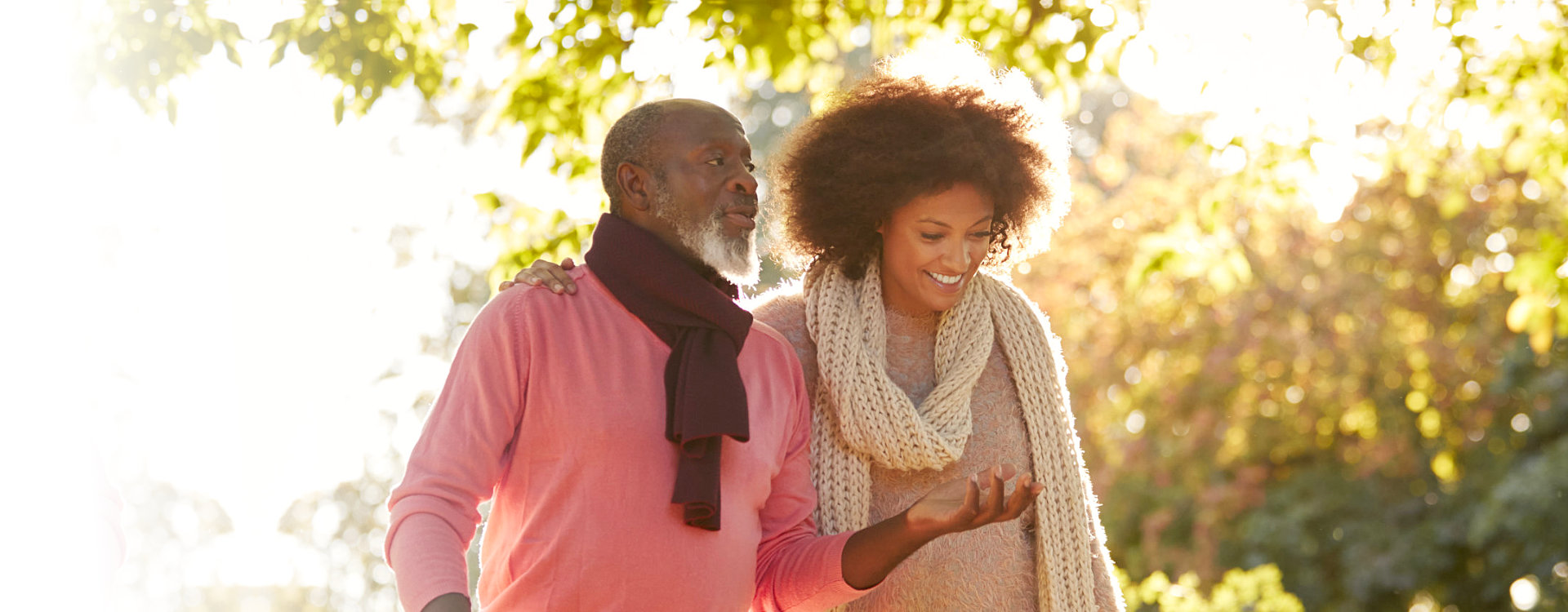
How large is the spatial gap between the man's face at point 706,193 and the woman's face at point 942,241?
16.8 inches

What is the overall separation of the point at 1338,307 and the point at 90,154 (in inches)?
351

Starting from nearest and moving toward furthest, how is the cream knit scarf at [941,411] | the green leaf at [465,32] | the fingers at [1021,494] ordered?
the fingers at [1021,494]
the cream knit scarf at [941,411]
the green leaf at [465,32]

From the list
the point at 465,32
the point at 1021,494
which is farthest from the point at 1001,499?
the point at 465,32

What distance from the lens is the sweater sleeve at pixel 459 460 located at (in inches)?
79.0

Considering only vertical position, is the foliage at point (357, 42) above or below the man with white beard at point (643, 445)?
above

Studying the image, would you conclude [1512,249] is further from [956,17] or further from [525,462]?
[525,462]

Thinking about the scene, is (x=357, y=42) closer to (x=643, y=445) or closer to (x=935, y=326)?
(x=935, y=326)

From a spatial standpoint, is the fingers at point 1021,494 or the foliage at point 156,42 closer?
the fingers at point 1021,494

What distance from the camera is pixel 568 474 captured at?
223cm

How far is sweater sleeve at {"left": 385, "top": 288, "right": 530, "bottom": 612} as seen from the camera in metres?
2.01

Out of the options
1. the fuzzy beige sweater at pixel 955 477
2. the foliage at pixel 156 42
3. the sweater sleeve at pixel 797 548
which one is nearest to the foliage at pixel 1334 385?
the foliage at pixel 156 42

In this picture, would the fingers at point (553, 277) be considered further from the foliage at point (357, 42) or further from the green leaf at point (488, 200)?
the foliage at point (357, 42)

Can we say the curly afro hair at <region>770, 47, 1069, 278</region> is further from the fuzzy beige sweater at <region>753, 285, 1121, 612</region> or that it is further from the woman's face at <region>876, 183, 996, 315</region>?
the fuzzy beige sweater at <region>753, 285, 1121, 612</region>

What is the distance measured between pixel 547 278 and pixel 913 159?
32.4 inches
